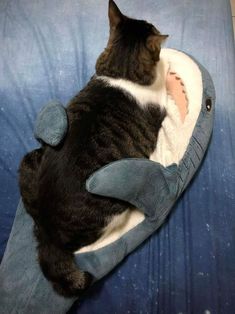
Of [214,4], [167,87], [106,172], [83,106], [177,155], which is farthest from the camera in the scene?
[214,4]

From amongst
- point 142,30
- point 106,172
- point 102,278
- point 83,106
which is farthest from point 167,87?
point 102,278

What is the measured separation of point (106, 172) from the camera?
2.57 feet

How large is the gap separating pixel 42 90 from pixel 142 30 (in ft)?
1.47

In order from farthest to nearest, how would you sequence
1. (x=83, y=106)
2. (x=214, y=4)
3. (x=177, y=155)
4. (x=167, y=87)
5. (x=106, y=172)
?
(x=214, y=4)
(x=167, y=87)
(x=177, y=155)
(x=83, y=106)
(x=106, y=172)

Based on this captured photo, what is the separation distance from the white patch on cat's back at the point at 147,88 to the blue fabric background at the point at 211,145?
24cm

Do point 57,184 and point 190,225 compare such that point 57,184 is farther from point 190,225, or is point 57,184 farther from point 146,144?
point 190,225

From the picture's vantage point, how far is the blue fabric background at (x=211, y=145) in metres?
0.95

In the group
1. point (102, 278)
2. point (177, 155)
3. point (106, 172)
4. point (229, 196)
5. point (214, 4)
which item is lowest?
point (102, 278)

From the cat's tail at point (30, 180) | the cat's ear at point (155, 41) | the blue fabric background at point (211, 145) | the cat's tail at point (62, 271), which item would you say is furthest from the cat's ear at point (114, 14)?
the cat's tail at point (62, 271)

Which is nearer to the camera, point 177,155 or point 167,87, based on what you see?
point 177,155

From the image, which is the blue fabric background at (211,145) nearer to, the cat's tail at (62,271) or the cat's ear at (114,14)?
the cat's tail at (62,271)

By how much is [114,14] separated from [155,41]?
0.16 m

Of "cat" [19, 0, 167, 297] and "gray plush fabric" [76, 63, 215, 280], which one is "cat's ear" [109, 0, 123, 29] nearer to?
"cat" [19, 0, 167, 297]

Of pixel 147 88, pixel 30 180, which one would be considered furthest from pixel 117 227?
pixel 147 88
